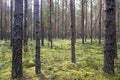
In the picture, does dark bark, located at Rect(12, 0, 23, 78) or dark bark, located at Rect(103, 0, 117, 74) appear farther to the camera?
dark bark, located at Rect(12, 0, 23, 78)

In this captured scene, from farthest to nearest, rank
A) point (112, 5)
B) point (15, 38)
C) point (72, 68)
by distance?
point (72, 68), point (15, 38), point (112, 5)

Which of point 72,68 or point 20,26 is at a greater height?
point 20,26

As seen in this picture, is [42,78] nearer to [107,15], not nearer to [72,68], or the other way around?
[72,68]

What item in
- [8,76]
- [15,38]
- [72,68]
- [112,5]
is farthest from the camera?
[72,68]

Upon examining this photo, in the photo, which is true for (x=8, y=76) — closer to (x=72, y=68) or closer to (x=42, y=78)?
(x=42, y=78)

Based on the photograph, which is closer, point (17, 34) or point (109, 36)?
point (109, 36)

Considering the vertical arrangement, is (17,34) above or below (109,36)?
above

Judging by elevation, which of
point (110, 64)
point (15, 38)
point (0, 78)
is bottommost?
point (0, 78)

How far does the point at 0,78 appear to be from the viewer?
31.4 ft

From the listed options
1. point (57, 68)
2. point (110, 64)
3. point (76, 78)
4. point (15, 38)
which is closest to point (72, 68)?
point (57, 68)

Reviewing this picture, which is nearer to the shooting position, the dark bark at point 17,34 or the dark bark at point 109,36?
the dark bark at point 109,36

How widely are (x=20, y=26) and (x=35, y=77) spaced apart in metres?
2.36

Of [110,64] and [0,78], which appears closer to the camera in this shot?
[110,64]

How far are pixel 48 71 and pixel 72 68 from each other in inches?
51.4
